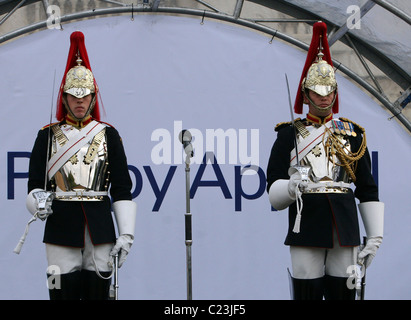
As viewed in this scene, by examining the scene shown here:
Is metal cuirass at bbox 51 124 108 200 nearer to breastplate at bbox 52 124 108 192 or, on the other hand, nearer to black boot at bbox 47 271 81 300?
breastplate at bbox 52 124 108 192

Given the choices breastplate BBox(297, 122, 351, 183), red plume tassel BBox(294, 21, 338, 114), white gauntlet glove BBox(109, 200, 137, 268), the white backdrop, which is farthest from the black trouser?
the white backdrop

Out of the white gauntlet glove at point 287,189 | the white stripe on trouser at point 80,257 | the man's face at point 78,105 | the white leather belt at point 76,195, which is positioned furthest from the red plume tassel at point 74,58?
the white gauntlet glove at point 287,189

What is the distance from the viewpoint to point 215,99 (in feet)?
21.4

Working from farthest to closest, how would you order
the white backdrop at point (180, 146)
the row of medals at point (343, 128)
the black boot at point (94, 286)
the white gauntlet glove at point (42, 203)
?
1. the white backdrop at point (180, 146)
2. the row of medals at point (343, 128)
3. the black boot at point (94, 286)
4. the white gauntlet glove at point (42, 203)

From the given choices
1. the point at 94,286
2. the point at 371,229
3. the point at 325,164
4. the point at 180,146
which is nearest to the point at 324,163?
the point at 325,164

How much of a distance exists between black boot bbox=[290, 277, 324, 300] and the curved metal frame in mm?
2723

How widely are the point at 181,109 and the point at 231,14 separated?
106 cm

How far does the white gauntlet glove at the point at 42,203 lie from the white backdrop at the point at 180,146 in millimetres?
1817

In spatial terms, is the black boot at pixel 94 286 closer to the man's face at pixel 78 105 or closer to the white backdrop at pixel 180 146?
the man's face at pixel 78 105

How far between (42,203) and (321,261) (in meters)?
1.55

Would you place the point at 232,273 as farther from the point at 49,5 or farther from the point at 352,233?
the point at 49,5

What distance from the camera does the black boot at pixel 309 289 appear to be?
4418 mm
